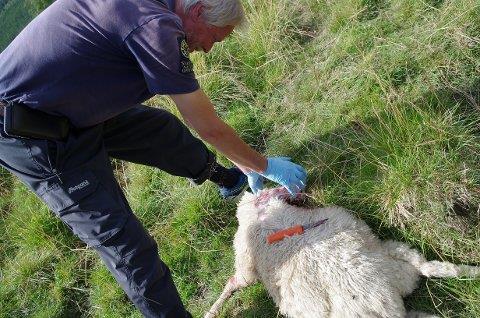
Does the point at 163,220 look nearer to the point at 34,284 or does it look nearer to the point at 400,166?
the point at 34,284

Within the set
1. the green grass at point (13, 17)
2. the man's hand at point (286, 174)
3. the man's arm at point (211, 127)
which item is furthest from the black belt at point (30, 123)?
the green grass at point (13, 17)

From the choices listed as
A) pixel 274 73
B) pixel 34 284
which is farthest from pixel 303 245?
pixel 34 284

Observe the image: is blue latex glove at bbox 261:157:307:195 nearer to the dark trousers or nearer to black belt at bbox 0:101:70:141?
the dark trousers

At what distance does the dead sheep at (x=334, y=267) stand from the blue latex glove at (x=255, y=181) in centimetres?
44

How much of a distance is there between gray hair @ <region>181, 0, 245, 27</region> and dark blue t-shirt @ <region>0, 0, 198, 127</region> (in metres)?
0.14

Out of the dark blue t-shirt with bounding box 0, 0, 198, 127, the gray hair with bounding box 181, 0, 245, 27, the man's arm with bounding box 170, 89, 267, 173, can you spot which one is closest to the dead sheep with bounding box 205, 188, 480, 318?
the man's arm with bounding box 170, 89, 267, 173

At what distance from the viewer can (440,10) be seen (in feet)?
10.3

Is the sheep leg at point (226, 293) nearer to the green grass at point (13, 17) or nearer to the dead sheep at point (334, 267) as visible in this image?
the dead sheep at point (334, 267)

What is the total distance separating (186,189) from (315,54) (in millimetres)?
1502

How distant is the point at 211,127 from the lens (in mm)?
2350

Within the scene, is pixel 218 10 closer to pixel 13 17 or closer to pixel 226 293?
pixel 226 293

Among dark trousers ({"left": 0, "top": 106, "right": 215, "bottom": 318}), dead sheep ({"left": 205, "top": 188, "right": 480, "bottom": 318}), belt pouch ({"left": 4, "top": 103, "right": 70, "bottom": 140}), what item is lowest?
dead sheep ({"left": 205, "top": 188, "right": 480, "bottom": 318})

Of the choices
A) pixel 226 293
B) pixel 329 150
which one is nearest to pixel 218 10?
pixel 329 150

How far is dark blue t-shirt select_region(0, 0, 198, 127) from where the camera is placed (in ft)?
6.64
